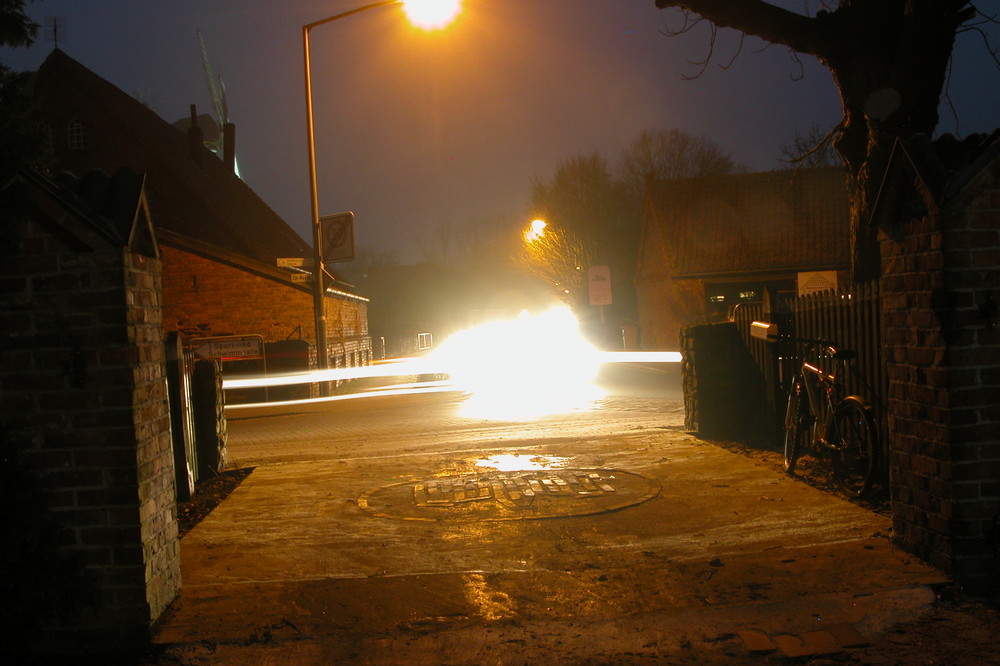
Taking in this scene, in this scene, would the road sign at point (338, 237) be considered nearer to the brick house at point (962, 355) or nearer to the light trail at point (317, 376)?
the light trail at point (317, 376)

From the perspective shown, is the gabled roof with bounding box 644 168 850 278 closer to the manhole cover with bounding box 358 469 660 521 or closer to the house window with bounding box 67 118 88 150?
the house window with bounding box 67 118 88 150

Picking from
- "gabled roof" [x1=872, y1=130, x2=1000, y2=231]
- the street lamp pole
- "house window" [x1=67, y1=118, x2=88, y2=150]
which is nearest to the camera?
"gabled roof" [x1=872, y1=130, x2=1000, y2=231]

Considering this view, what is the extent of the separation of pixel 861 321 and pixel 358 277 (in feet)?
232

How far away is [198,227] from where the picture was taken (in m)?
31.9

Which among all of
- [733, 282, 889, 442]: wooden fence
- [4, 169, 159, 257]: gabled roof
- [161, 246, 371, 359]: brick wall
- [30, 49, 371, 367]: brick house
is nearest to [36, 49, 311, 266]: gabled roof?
[30, 49, 371, 367]: brick house

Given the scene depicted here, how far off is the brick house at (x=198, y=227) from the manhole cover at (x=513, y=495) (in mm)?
15835

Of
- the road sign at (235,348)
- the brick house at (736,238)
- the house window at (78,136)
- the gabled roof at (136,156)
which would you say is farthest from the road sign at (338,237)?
the brick house at (736,238)

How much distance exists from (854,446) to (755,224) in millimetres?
34853

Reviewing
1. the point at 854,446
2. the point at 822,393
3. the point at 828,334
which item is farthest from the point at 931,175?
the point at 828,334

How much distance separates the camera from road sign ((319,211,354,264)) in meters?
21.9

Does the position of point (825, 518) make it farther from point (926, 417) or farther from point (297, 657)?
point (297, 657)

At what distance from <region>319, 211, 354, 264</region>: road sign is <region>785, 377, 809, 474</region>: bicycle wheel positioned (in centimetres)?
1551

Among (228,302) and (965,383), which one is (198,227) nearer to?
(228,302)

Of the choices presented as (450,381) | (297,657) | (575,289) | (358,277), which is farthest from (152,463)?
(358,277)
